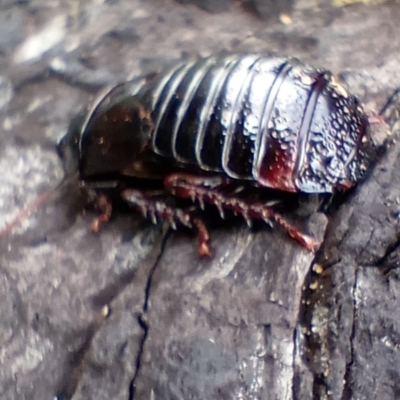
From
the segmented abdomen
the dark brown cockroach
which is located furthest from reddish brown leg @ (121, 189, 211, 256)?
the segmented abdomen

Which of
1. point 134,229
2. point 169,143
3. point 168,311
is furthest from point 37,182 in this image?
point 168,311

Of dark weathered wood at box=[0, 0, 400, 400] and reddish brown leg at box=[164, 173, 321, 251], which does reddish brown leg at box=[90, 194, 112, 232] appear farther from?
reddish brown leg at box=[164, 173, 321, 251]

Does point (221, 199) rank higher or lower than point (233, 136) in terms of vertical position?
lower

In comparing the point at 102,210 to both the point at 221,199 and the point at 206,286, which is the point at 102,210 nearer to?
the point at 221,199

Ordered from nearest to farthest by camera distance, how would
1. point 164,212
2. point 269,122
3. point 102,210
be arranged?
point 269,122 → point 164,212 → point 102,210

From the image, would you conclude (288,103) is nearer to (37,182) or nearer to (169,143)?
(169,143)

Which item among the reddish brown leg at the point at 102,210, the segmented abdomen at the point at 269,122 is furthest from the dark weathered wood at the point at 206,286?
the segmented abdomen at the point at 269,122

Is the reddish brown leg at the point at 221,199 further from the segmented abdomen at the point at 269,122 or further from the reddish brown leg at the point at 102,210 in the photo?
the reddish brown leg at the point at 102,210

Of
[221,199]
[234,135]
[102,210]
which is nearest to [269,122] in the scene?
[234,135]
